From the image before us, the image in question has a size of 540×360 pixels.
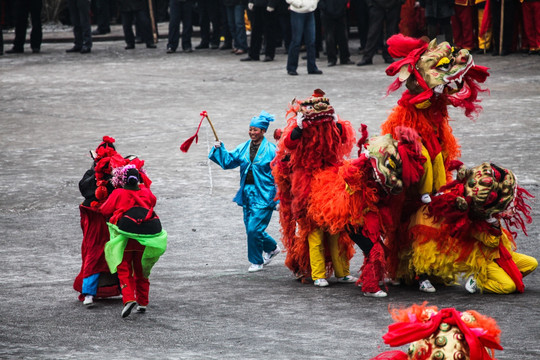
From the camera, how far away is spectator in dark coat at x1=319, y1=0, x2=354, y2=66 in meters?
16.5

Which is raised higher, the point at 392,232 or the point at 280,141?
the point at 280,141

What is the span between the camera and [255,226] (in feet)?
23.4

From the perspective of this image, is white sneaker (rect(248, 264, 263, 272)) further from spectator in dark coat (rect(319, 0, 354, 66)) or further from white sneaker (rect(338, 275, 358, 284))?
spectator in dark coat (rect(319, 0, 354, 66))

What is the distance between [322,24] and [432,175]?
12.8m

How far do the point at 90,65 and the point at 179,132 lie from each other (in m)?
7.45

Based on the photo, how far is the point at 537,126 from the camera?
11680 millimetres

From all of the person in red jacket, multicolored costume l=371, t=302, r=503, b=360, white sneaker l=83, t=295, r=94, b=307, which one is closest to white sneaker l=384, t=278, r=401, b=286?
the person in red jacket

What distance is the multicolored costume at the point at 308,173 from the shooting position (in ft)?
21.3

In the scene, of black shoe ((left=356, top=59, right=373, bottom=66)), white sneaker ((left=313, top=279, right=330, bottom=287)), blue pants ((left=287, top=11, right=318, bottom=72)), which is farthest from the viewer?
black shoe ((left=356, top=59, right=373, bottom=66))

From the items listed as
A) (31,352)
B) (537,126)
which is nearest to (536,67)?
(537,126)

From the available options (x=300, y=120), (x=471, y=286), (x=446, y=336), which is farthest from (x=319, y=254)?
(x=446, y=336)

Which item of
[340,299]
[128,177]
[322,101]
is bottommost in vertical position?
[340,299]

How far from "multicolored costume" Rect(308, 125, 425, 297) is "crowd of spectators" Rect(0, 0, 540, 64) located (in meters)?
9.88

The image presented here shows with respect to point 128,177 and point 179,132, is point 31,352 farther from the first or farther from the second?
point 179,132
